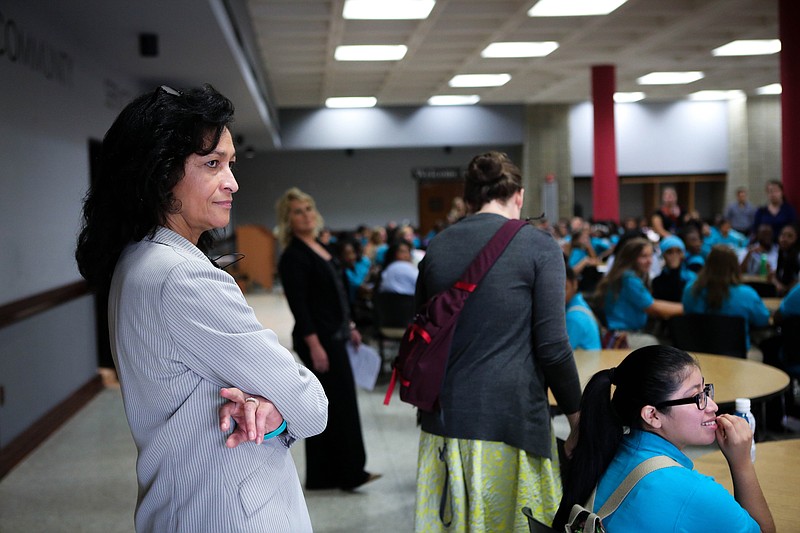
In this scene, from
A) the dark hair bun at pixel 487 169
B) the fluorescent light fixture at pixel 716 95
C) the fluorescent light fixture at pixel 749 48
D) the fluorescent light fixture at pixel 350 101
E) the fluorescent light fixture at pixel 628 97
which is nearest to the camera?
the dark hair bun at pixel 487 169

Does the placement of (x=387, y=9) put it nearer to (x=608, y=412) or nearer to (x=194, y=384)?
(x=608, y=412)

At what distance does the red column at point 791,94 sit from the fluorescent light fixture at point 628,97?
30.6ft

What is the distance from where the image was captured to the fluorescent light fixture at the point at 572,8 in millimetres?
9539

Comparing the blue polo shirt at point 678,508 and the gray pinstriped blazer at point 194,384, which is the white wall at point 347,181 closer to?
the blue polo shirt at point 678,508

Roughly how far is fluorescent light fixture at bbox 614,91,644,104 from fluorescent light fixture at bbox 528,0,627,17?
8.07 m

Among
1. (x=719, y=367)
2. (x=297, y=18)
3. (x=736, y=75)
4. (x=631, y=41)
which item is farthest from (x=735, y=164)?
(x=719, y=367)

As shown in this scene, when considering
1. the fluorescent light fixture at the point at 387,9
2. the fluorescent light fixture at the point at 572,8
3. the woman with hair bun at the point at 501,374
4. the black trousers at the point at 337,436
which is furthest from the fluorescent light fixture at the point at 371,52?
the woman with hair bun at the point at 501,374

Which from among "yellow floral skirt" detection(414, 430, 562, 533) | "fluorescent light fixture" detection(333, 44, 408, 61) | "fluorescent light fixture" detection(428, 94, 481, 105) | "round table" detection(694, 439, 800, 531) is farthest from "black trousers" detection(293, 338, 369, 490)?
"fluorescent light fixture" detection(428, 94, 481, 105)

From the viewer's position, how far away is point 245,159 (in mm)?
20375

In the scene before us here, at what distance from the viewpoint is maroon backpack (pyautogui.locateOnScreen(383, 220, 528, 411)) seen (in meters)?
2.41

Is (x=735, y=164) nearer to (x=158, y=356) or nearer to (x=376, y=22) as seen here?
(x=376, y=22)

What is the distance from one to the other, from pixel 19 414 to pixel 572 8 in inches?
301

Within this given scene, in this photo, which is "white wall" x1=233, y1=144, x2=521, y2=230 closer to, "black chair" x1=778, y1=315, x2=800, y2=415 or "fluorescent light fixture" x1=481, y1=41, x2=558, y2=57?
"fluorescent light fixture" x1=481, y1=41, x2=558, y2=57

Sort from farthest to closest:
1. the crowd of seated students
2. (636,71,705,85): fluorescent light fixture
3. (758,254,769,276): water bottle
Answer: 1. (636,71,705,85): fluorescent light fixture
2. (758,254,769,276): water bottle
3. the crowd of seated students
